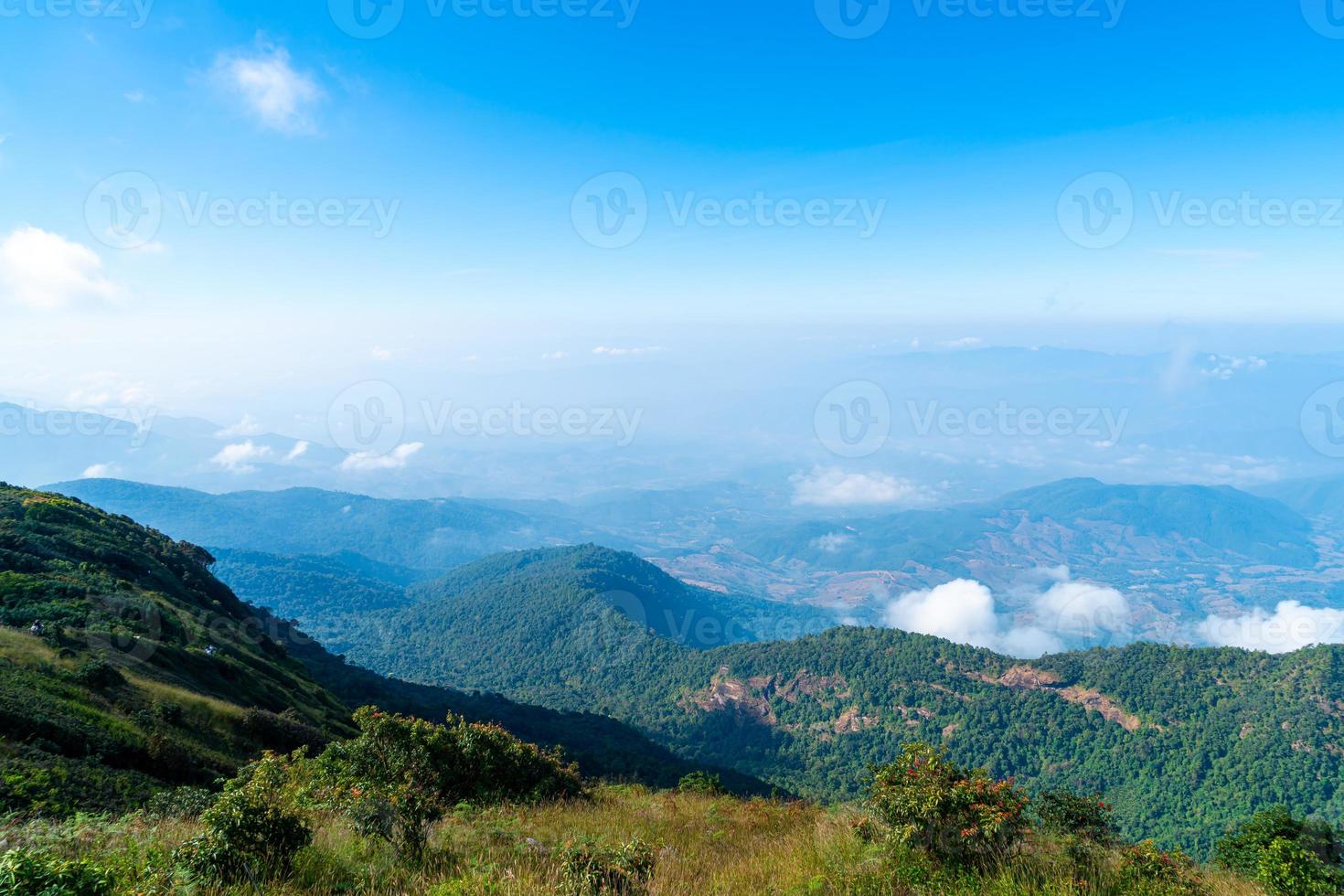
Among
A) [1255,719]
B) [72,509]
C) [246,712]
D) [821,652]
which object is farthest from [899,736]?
[72,509]

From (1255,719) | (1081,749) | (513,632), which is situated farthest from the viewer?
(513,632)

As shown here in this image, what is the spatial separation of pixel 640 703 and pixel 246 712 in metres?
92.5

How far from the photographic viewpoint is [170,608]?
3809 centimetres

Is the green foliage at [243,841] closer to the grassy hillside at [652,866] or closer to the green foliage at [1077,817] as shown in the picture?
the grassy hillside at [652,866]

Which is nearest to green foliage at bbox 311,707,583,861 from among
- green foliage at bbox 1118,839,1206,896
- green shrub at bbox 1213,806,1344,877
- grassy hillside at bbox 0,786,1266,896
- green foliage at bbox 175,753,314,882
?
grassy hillside at bbox 0,786,1266,896

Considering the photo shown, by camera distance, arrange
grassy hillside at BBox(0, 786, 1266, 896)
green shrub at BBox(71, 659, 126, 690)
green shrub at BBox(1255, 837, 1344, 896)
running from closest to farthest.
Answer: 1. grassy hillside at BBox(0, 786, 1266, 896)
2. green shrub at BBox(1255, 837, 1344, 896)
3. green shrub at BBox(71, 659, 126, 690)

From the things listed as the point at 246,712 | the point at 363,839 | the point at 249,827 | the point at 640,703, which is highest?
the point at 249,827

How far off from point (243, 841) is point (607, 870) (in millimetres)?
3860

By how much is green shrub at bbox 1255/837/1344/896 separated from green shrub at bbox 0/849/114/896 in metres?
12.9

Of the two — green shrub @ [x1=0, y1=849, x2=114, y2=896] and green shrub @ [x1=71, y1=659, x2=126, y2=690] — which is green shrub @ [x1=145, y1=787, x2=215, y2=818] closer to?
green shrub @ [x1=0, y1=849, x2=114, y2=896]

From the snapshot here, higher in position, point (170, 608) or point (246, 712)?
point (170, 608)

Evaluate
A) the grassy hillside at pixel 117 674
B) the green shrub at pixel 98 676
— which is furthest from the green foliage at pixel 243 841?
the green shrub at pixel 98 676

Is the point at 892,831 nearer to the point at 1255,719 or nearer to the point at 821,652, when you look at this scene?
the point at 1255,719

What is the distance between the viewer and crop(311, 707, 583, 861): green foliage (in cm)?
744
